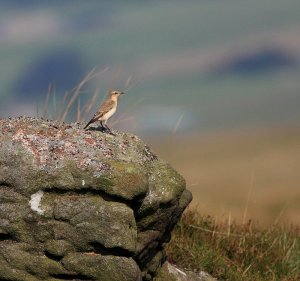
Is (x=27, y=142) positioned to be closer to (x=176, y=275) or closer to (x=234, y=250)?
(x=176, y=275)

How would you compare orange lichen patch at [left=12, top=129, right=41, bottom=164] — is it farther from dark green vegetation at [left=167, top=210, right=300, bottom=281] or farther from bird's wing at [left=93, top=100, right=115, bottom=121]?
dark green vegetation at [left=167, top=210, right=300, bottom=281]

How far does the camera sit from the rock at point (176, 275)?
1091 cm

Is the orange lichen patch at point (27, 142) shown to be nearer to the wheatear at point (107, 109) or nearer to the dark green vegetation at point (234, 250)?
the wheatear at point (107, 109)

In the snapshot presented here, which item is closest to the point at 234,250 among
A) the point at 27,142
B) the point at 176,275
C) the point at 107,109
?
the point at 176,275

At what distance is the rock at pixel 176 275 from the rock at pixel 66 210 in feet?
4.15

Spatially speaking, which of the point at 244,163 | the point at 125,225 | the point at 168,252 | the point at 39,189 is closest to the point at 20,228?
the point at 39,189

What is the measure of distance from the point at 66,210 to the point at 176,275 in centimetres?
215

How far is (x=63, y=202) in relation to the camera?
946 centimetres

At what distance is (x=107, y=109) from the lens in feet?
35.9

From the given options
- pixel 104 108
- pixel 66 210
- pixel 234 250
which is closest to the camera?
pixel 66 210

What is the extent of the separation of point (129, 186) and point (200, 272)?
8.35ft

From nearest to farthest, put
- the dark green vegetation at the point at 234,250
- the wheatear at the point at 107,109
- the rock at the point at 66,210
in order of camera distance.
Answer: the rock at the point at 66,210, the wheatear at the point at 107,109, the dark green vegetation at the point at 234,250

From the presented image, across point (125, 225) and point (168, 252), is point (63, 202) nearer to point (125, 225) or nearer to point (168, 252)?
point (125, 225)

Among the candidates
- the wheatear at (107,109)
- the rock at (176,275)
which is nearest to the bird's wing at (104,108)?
the wheatear at (107,109)
